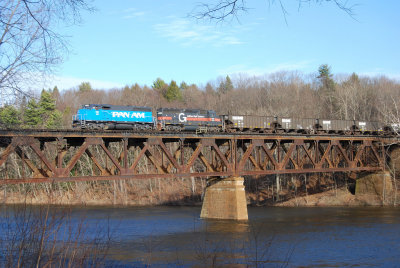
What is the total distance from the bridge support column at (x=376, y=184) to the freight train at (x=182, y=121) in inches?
264

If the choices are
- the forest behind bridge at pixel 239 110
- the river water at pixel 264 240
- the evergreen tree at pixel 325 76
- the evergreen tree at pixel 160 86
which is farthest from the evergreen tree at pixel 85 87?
the river water at pixel 264 240

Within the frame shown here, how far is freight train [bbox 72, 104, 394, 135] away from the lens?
1629 inches

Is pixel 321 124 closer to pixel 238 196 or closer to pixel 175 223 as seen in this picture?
pixel 238 196

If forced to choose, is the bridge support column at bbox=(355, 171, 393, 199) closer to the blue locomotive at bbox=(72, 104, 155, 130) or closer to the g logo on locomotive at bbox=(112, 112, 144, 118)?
the blue locomotive at bbox=(72, 104, 155, 130)

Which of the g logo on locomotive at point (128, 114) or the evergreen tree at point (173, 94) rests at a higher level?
the evergreen tree at point (173, 94)

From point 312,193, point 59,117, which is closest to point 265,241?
point 312,193

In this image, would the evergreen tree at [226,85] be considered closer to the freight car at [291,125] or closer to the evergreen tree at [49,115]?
the evergreen tree at [49,115]

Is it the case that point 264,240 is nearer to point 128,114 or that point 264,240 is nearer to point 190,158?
point 190,158

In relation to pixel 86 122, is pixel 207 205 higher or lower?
lower

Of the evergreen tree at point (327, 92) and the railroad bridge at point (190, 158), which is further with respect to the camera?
the evergreen tree at point (327, 92)

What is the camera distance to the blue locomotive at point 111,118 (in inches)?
1607

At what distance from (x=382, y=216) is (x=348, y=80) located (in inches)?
3168

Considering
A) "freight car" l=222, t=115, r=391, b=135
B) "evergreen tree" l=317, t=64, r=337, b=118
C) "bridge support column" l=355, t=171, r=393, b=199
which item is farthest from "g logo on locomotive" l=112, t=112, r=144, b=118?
"evergreen tree" l=317, t=64, r=337, b=118

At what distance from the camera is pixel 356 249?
2909 cm
